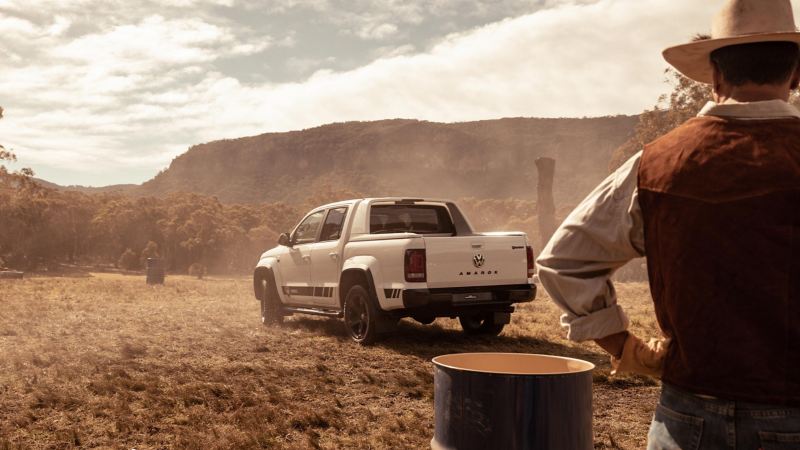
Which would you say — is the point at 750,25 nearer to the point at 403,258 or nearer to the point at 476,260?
the point at 403,258

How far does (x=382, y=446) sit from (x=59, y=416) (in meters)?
2.98

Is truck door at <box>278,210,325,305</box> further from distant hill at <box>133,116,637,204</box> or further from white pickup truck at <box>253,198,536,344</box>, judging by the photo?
distant hill at <box>133,116,637,204</box>

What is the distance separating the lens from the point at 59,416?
626 cm

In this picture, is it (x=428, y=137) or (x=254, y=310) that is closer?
(x=254, y=310)

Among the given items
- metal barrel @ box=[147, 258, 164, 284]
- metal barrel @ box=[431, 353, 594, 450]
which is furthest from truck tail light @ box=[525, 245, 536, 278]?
metal barrel @ box=[147, 258, 164, 284]

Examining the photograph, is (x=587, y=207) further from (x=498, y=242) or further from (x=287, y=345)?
(x=287, y=345)

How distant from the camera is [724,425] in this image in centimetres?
168

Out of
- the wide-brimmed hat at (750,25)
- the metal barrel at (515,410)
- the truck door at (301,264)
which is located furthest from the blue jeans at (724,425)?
the truck door at (301,264)

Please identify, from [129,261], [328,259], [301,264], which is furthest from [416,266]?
[129,261]

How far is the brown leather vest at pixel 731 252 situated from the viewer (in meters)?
1.60

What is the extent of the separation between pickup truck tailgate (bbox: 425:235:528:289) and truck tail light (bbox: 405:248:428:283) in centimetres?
7

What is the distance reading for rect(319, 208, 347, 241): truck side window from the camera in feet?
36.0

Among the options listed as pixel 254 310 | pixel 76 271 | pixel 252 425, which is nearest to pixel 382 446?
pixel 252 425

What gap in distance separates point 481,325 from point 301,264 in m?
3.12
